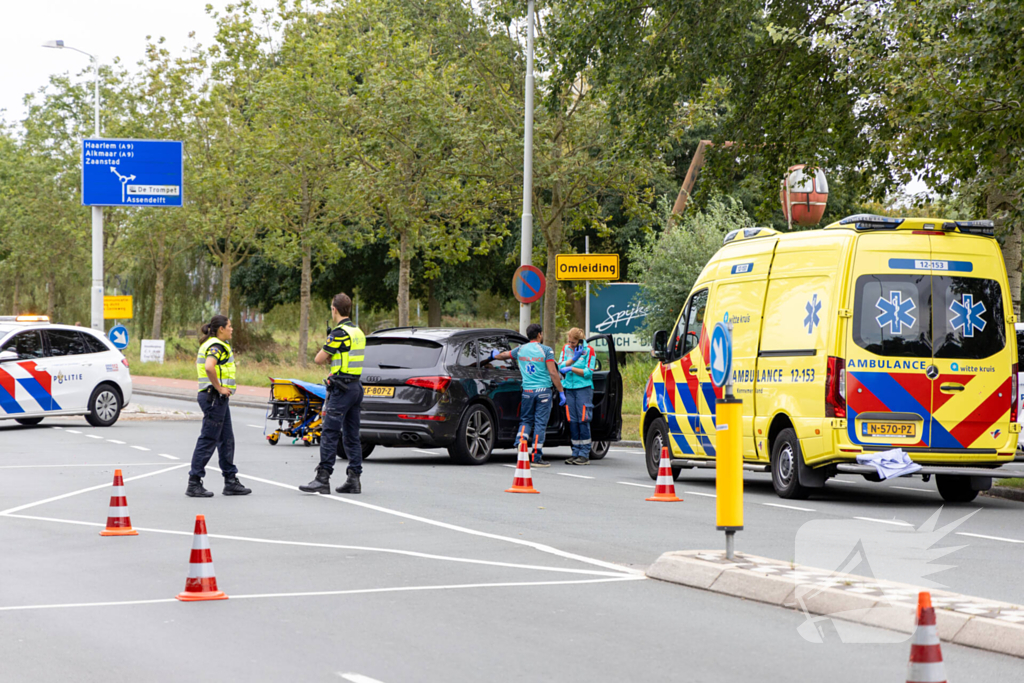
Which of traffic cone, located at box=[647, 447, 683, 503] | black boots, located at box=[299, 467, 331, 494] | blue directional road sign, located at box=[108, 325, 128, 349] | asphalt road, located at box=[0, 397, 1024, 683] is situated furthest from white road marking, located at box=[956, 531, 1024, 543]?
blue directional road sign, located at box=[108, 325, 128, 349]

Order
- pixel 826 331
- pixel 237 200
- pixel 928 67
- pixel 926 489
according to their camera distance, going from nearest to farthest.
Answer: pixel 826 331 < pixel 928 67 < pixel 926 489 < pixel 237 200

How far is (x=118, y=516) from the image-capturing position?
995cm

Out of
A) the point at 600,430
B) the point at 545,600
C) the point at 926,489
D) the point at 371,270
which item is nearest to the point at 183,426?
the point at 600,430

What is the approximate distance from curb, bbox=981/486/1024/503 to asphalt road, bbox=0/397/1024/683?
367mm

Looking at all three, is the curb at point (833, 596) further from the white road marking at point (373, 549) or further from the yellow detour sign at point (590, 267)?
the yellow detour sign at point (590, 267)

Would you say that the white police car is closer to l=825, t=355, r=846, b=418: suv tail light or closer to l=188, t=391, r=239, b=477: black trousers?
l=188, t=391, r=239, b=477: black trousers

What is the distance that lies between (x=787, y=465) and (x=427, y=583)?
6.03 m

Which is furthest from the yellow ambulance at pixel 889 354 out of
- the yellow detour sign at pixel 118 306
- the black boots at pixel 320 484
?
the yellow detour sign at pixel 118 306

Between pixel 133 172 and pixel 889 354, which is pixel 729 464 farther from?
pixel 133 172

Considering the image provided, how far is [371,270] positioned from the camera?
5184 cm

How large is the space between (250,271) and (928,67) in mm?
43201

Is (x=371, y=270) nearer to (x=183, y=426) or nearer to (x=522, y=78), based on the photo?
(x=522, y=78)

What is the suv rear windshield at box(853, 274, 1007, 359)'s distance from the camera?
40.5ft

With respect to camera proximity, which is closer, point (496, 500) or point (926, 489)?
point (496, 500)
